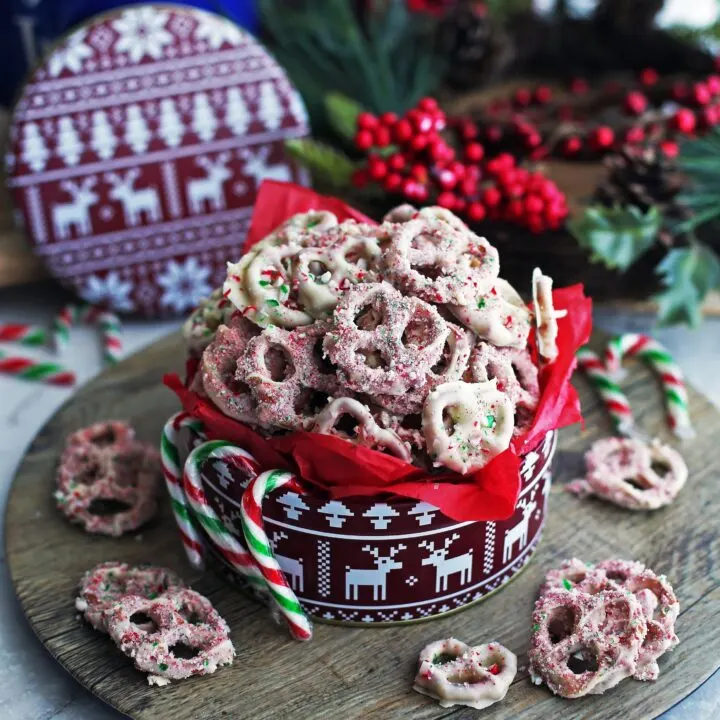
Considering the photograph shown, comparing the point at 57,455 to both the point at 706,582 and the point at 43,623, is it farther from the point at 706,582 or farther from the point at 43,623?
the point at 706,582

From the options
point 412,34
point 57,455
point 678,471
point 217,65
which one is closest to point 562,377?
point 678,471

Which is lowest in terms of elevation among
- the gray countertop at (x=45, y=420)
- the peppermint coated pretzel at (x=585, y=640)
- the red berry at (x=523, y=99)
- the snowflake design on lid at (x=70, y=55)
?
the gray countertop at (x=45, y=420)

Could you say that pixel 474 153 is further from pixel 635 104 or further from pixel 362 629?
pixel 362 629

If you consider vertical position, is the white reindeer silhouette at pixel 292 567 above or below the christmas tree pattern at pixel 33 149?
below

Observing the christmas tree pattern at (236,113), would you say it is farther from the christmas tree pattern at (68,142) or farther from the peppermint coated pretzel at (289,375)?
the peppermint coated pretzel at (289,375)

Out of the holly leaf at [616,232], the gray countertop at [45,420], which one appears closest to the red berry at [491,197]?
the holly leaf at [616,232]

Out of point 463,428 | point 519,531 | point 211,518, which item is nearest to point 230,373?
point 211,518
